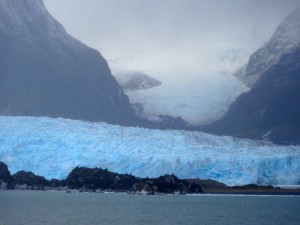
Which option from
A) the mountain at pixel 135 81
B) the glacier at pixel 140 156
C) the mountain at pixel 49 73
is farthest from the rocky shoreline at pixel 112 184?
the mountain at pixel 135 81

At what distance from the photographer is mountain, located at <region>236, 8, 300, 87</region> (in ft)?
234

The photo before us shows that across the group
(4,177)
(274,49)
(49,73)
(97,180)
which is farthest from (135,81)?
(4,177)

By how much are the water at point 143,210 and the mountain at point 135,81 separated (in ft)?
83.0

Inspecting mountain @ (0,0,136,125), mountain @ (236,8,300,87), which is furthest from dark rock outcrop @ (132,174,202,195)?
mountain @ (236,8,300,87)

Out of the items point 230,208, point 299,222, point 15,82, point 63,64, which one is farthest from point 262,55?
point 299,222

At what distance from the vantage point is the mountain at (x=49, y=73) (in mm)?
63188

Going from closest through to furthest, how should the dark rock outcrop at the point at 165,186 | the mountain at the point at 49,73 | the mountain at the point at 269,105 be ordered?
the dark rock outcrop at the point at 165,186, the mountain at the point at 49,73, the mountain at the point at 269,105

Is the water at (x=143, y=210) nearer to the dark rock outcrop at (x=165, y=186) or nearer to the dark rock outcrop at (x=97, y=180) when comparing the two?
the dark rock outcrop at (x=165, y=186)

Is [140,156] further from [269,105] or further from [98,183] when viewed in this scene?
[269,105]

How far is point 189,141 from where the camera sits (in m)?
48.8

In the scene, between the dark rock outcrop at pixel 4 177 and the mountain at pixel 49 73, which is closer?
the dark rock outcrop at pixel 4 177

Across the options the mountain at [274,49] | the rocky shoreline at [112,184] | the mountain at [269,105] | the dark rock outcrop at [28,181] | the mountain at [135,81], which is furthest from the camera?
the mountain at [135,81]

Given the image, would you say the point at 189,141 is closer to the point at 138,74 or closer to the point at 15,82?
the point at 15,82

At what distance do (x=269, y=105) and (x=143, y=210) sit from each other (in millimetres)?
31153
